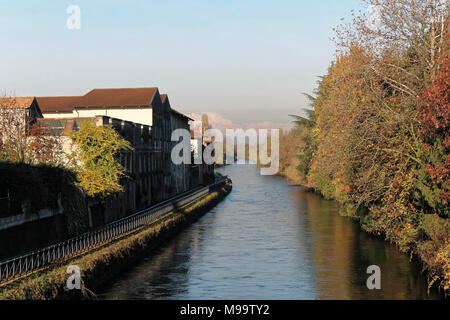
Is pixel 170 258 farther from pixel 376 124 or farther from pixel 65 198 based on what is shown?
pixel 376 124

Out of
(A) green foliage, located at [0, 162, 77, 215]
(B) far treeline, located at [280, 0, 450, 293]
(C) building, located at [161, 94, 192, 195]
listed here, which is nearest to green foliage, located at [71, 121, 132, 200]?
(A) green foliage, located at [0, 162, 77, 215]

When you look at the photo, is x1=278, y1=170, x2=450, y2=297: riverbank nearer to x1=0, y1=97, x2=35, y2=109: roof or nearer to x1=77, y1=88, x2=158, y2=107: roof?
x1=0, y1=97, x2=35, y2=109: roof

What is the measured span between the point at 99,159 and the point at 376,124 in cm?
1855

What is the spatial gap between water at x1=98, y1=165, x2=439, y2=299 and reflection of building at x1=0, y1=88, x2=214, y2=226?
555cm

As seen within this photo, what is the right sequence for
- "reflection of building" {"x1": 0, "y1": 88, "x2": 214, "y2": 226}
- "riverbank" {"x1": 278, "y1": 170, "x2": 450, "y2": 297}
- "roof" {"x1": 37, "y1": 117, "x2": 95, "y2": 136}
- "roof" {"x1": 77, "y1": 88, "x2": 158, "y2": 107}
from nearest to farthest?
"riverbank" {"x1": 278, "y1": 170, "x2": 450, "y2": 297} < "roof" {"x1": 37, "y1": 117, "x2": 95, "y2": 136} < "reflection of building" {"x1": 0, "y1": 88, "x2": 214, "y2": 226} < "roof" {"x1": 77, "y1": 88, "x2": 158, "y2": 107}

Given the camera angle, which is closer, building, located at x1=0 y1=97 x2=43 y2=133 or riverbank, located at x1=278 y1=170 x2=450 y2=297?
riverbank, located at x1=278 y1=170 x2=450 y2=297

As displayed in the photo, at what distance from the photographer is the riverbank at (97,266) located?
59.7 ft

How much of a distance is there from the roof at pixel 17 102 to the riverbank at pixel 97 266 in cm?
1587

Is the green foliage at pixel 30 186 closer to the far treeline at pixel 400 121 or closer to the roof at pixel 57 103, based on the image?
the far treeline at pixel 400 121

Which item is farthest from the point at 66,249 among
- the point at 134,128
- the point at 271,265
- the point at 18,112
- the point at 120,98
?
the point at 120,98

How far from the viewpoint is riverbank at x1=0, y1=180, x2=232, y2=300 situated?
59.7ft

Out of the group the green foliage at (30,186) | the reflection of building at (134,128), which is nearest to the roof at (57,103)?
the reflection of building at (134,128)

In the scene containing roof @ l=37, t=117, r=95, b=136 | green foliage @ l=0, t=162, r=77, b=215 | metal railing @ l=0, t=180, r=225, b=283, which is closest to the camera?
metal railing @ l=0, t=180, r=225, b=283

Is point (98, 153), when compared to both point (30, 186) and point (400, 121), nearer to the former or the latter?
point (30, 186)
